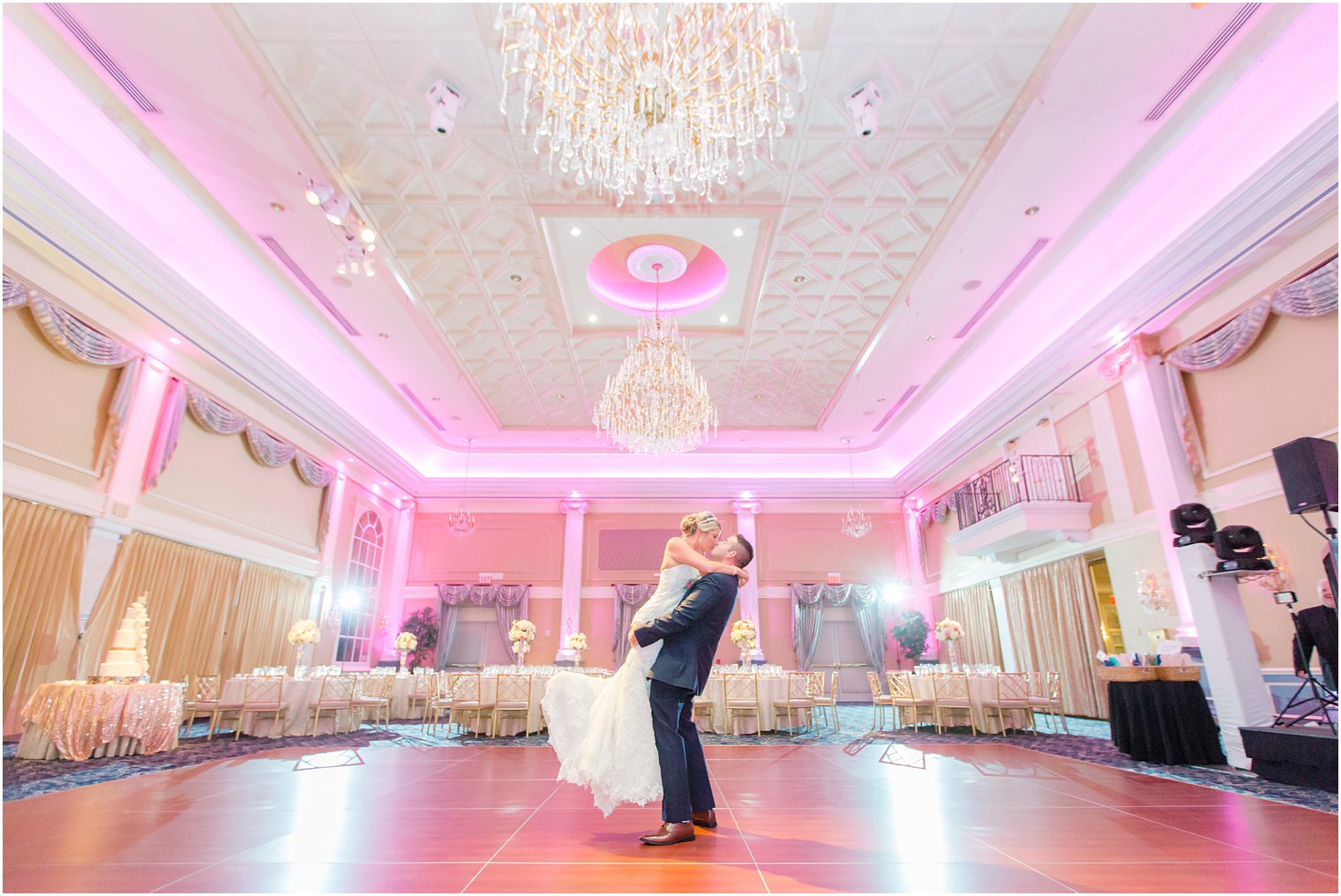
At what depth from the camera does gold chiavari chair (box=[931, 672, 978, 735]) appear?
770 cm

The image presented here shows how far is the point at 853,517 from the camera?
13305 millimetres

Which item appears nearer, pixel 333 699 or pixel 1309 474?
pixel 1309 474

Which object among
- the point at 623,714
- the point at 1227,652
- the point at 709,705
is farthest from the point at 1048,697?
the point at 623,714

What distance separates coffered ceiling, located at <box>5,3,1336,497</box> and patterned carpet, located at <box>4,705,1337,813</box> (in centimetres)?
445

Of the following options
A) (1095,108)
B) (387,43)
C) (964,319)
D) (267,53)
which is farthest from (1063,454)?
(267,53)

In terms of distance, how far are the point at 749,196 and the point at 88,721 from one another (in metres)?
7.34

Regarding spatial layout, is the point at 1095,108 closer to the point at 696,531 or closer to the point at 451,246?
the point at 696,531

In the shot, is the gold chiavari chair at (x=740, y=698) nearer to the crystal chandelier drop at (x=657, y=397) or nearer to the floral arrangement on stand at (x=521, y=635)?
the crystal chandelier drop at (x=657, y=397)

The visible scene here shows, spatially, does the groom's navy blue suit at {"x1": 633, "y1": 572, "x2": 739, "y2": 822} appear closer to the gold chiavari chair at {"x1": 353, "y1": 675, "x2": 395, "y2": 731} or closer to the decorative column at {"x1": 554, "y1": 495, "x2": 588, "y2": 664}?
the gold chiavari chair at {"x1": 353, "y1": 675, "x2": 395, "y2": 731}

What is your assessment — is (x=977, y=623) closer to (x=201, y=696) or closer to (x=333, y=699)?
(x=333, y=699)

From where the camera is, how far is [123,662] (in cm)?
591

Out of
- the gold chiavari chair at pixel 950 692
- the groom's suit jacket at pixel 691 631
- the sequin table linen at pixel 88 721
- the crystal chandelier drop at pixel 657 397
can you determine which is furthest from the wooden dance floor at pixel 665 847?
the crystal chandelier drop at pixel 657 397

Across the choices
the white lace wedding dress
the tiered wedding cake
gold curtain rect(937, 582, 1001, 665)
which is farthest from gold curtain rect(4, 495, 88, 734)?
gold curtain rect(937, 582, 1001, 665)

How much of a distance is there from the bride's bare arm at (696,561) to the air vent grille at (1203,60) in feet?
17.7
